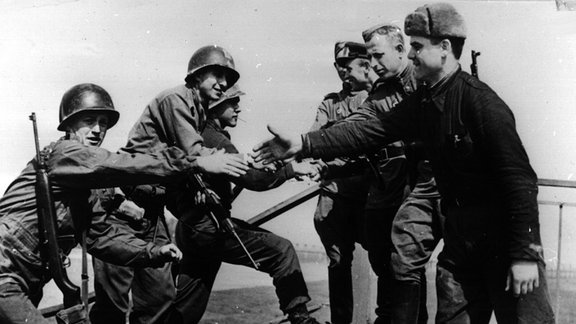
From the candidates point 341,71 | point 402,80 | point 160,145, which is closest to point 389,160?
point 402,80

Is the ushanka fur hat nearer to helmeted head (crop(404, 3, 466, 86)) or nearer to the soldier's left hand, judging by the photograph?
helmeted head (crop(404, 3, 466, 86))

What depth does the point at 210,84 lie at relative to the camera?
261 inches

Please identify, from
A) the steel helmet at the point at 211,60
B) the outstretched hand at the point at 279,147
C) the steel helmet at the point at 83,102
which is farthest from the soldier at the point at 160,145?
the outstretched hand at the point at 279,147

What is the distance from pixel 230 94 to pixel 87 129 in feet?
4.86

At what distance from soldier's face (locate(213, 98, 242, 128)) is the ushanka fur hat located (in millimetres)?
2574

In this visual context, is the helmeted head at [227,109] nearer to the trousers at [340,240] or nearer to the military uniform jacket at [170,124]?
the military uniform jacket at [170,124]

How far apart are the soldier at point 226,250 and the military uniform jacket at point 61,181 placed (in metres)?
0.90

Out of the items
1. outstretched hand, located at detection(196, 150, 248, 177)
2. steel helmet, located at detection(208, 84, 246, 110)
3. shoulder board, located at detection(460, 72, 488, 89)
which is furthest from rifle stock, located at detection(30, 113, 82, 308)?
shoulder board, located at detection(460, 72, 488, 89)

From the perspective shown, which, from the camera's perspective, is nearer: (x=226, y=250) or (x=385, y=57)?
(x=226, y=250)

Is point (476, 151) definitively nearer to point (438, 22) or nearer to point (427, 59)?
point (427, 59)

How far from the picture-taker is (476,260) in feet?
14.2

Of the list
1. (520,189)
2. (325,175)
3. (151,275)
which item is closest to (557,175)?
(325,175)

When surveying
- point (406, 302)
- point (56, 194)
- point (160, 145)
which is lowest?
point (406, 302)

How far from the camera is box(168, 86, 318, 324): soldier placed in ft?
19.7
